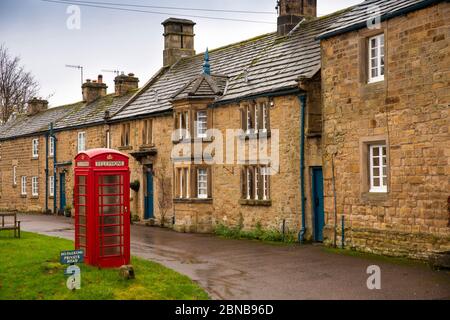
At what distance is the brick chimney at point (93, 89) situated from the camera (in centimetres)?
3794

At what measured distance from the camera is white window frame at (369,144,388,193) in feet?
51.6

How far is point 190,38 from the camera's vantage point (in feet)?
108

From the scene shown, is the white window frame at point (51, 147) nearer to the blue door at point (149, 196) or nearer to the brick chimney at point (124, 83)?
the brick chimney at point (124, 83)

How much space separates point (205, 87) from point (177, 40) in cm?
1041

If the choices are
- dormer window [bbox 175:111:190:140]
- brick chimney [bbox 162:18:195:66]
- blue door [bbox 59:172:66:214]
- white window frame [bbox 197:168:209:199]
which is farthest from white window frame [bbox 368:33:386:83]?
blue door [bbox 59:172:66:214]

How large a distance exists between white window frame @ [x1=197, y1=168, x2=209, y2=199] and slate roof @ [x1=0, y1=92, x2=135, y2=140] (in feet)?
32.6

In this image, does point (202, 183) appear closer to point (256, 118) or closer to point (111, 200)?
point (256, 118)

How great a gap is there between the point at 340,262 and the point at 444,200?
9.17 ft

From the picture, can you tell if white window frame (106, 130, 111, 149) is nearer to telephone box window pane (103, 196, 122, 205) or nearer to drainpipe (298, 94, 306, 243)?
drainpipe (298, 94, 306, 243)

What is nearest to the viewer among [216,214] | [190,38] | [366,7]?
[366,7]

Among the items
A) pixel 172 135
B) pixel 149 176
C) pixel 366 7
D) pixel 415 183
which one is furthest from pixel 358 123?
pixel 149 176

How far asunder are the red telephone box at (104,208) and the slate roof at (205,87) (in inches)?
379
